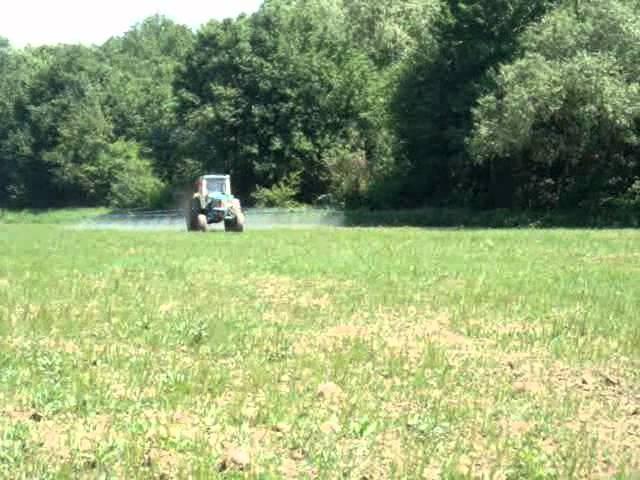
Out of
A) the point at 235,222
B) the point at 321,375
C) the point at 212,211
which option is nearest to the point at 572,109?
the point at 235,222

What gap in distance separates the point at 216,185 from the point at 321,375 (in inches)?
1162

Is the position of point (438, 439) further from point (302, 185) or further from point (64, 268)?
point (302, 185)

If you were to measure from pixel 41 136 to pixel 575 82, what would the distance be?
214 feet

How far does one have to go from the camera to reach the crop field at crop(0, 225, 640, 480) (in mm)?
5582

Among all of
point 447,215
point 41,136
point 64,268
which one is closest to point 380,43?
point 447,215

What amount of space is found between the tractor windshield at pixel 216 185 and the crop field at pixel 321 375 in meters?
20.9

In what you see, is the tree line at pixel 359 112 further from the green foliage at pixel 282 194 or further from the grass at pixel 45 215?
the grass at pixel 45 215

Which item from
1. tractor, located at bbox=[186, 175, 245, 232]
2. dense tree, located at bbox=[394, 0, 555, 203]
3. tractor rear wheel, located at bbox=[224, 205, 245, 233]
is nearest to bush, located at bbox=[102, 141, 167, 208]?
dense tree, located at bbox=[394, 0, 555, 203]

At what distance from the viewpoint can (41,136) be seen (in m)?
89.2

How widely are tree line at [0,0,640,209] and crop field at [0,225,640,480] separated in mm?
23828

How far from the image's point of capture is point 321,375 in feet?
25.4

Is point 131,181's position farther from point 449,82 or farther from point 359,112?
point 449,82

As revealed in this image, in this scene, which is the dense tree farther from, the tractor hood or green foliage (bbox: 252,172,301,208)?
the tractor hood

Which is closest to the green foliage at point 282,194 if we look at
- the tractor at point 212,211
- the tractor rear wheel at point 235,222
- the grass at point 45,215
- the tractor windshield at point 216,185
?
the tractor windshield at point 216,185
